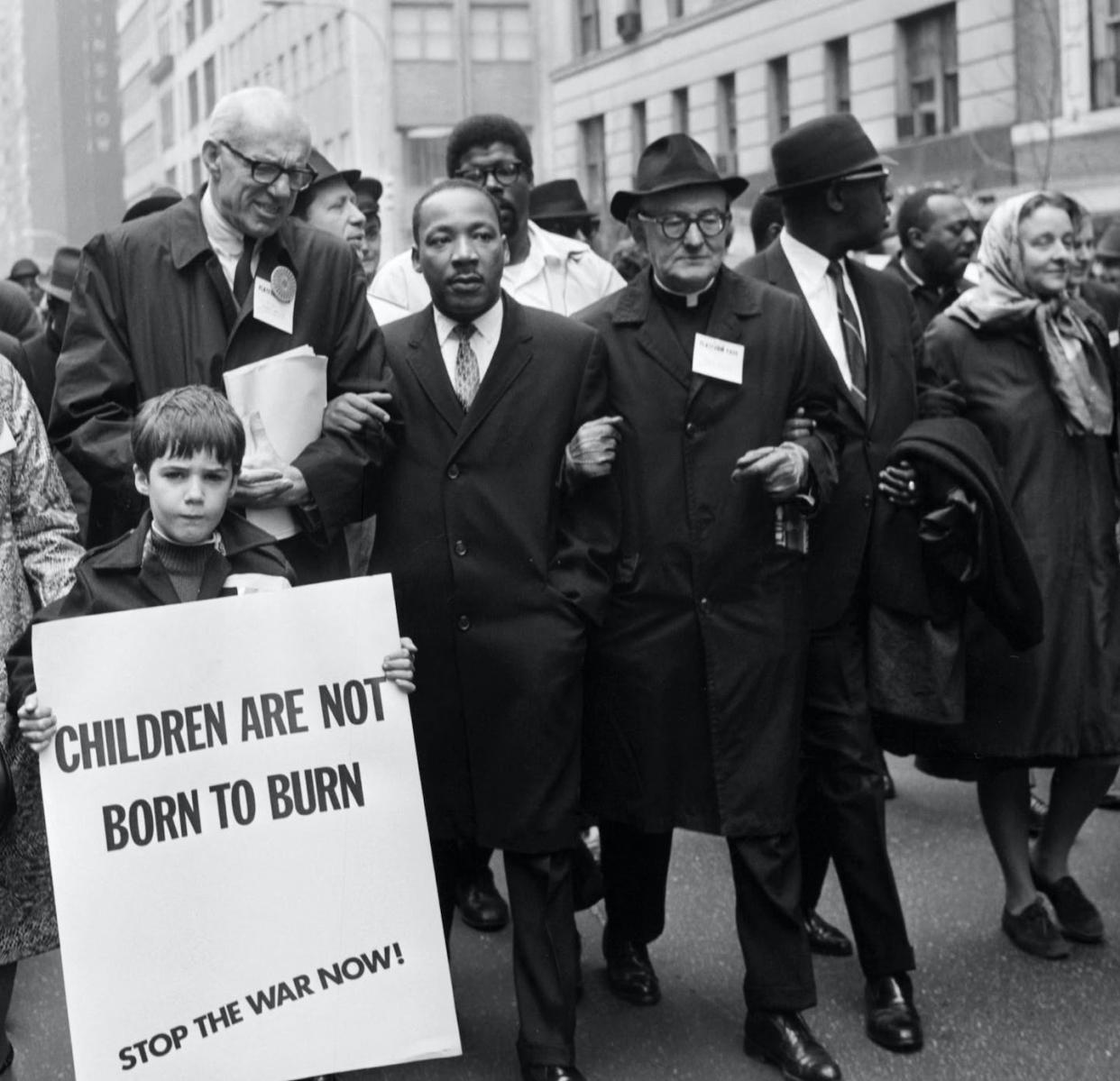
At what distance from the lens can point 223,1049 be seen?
3836 millimetres

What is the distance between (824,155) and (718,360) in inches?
37.8

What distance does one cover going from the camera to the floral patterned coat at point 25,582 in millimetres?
4086

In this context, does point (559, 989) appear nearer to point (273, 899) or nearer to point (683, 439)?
point (273, 899)

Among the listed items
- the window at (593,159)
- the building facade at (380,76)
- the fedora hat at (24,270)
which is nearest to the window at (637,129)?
the window at (593,159)

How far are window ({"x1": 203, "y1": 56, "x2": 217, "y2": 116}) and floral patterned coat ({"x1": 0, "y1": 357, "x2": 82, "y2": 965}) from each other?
32.9m

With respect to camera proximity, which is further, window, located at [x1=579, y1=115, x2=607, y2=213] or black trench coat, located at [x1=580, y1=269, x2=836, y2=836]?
window, located at [x1=579, y1=115, x2=607, y2=213]

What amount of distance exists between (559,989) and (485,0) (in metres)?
55.7

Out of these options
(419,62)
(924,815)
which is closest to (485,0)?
(419,62)

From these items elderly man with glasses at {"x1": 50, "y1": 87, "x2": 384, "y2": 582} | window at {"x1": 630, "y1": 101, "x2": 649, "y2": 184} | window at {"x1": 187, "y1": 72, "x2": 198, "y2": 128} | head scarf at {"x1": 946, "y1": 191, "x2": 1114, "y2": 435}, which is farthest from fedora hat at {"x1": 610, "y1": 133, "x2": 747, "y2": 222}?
window at {"x1": 630, "y1": 101, "x2": 649, "y2": 184}

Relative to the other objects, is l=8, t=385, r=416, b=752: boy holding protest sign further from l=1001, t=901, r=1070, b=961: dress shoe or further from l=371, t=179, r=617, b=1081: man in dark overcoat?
l=1001, t=901, r=1070, b=961: dress shoe

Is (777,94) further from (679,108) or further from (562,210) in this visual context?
(562,210)

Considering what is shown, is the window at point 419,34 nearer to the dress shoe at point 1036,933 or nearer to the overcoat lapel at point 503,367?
the dress shoe at point 1036,933

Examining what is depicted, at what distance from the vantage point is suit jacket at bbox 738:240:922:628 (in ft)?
16.9

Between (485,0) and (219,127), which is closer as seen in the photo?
(219,127)
